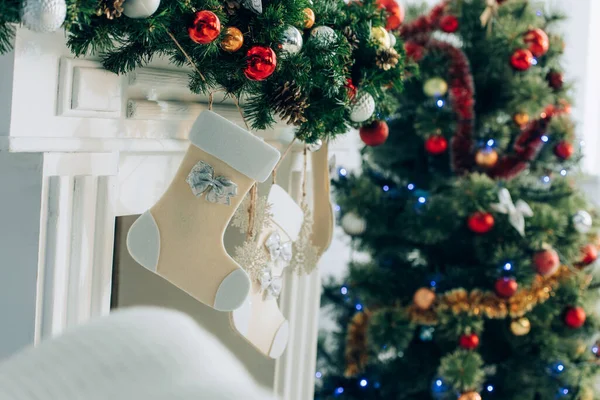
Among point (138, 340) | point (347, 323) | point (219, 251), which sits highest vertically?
point (138, 340)

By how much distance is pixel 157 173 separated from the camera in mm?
1215

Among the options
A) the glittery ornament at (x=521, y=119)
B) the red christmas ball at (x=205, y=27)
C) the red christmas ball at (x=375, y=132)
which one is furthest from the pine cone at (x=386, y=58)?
the glittery ornament at (x=521, y=119)

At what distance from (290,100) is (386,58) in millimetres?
239

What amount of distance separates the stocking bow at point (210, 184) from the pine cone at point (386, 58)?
1.13 ft

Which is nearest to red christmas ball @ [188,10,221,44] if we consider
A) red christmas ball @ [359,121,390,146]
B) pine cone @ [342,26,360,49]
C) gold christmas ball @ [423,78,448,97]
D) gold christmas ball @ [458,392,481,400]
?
pine cone @ [342,26,360,49]

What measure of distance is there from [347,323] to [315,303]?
40cm

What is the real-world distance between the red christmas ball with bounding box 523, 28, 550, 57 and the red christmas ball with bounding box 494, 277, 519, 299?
2.02ft

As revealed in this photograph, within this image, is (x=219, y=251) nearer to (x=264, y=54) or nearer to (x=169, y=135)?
(x=169, y=135)

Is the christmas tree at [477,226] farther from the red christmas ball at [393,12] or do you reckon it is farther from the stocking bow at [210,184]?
the stocking bow at [210,184]

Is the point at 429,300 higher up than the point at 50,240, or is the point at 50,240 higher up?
the point at 50,240

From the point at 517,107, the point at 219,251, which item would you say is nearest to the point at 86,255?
the point at 219,251

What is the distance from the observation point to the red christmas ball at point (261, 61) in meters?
0.95

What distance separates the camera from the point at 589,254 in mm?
1896

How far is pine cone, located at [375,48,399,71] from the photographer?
3.89 feet
